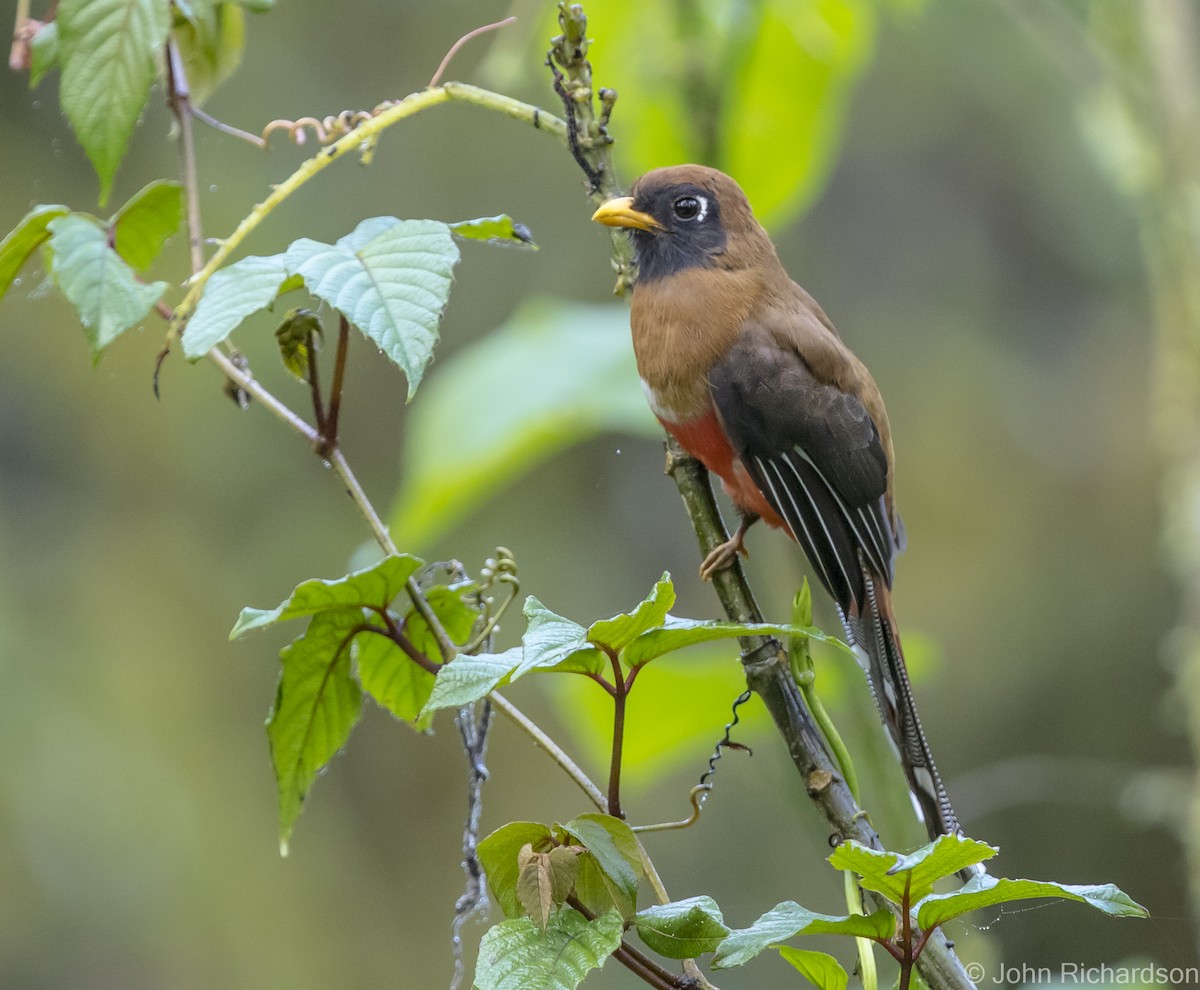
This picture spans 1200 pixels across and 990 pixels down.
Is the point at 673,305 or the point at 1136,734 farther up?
the point at 673,305

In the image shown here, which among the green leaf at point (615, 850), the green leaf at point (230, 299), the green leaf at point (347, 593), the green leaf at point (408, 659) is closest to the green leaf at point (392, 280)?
the green leaf at point (230, 299)

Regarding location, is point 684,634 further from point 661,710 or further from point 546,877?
point 661,710

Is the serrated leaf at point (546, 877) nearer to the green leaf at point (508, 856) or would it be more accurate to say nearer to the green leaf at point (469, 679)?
the green leaf at point (508, 856)

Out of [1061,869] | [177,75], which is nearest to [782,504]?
[177,75]

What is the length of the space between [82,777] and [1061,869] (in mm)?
3503

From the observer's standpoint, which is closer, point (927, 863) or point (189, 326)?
point (927, 863)

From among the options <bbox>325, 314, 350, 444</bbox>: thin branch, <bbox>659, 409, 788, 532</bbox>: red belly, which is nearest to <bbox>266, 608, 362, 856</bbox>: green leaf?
<bbox>325, 314, 350, 444</bbox>: thin branch

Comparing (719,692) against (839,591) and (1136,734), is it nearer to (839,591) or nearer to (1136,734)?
(839,591)

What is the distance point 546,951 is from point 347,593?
0.33m

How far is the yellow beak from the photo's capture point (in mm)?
1343

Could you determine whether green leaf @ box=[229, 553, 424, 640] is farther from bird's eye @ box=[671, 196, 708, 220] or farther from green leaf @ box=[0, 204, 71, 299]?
bird's eye @ box=[671, 196, 708, 220]

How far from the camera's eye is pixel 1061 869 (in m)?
4.30

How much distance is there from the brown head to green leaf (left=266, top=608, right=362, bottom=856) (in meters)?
1.12

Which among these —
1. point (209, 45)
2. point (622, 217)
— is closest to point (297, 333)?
point (209, 45)
